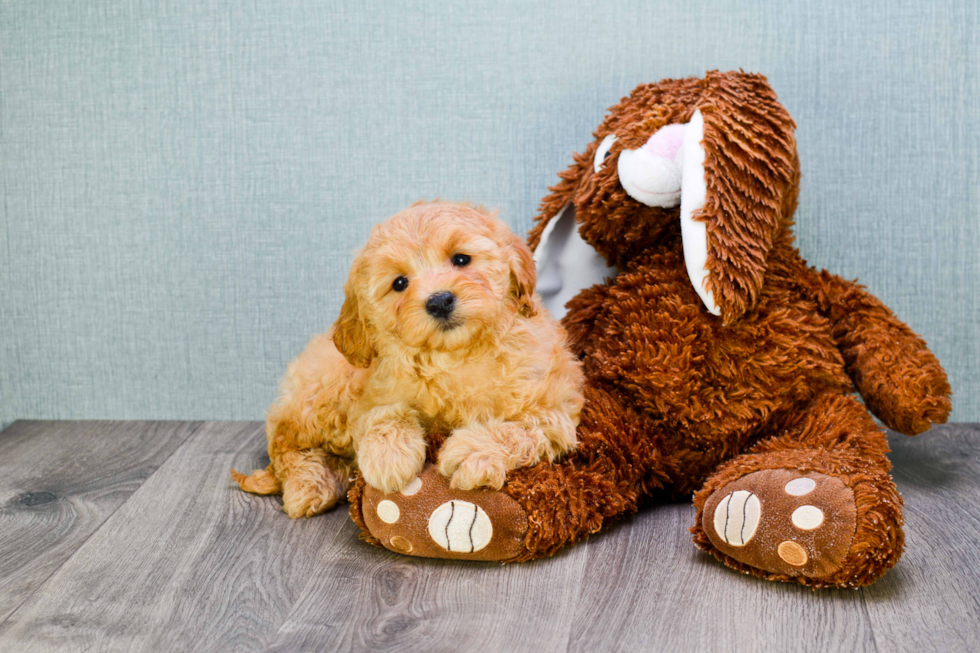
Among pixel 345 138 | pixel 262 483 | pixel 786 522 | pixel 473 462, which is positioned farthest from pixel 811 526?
pixel 345 138

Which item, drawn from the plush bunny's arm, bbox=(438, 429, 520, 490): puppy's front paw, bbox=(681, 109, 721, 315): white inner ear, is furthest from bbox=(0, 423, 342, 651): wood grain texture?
the plush bunny's arm

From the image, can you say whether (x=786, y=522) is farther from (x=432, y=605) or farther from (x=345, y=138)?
(x=345, y=138)

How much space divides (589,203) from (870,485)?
68 centimetres

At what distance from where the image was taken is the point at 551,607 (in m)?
1.22

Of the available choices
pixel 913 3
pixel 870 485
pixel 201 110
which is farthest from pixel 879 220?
pixel 201 110

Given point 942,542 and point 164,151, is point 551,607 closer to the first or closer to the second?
point 942,542

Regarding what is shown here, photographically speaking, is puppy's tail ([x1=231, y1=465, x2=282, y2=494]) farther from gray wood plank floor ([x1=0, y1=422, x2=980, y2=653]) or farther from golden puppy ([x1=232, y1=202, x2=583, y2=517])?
golden puppy ([x1=232, y1=202, x2=583, y2=517])

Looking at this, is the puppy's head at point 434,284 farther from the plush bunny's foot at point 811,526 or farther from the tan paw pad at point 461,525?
the plush bunny's foot at point 811,526

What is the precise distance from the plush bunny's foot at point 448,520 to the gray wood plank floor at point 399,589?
40 millimetres

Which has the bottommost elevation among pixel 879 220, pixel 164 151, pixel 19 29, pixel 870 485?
pixel 870 485

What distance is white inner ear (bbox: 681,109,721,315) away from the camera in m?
1.41

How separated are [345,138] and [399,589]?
1.10m

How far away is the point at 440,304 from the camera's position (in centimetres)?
124

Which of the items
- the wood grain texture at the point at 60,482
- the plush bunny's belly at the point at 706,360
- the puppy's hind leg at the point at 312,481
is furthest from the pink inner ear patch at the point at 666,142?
the wood grain texture at the point at 60,482
